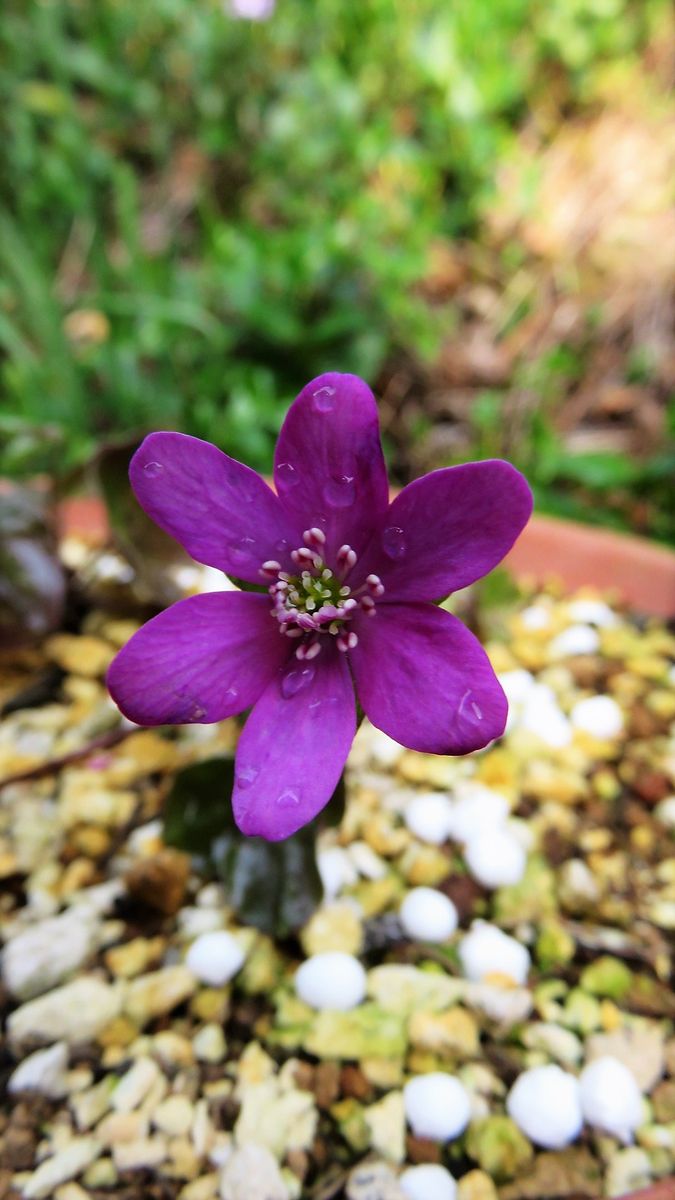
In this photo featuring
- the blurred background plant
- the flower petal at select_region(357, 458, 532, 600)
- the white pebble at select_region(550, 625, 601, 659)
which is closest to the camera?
the flower petal at select_region(357, 458, 532, 600)

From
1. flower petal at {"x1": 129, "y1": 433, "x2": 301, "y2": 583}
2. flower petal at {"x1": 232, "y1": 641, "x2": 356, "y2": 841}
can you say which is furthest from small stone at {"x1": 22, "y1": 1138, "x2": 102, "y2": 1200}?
flower petal at {"x1": 129, "y1": 433, "x2": 301, "y2": 583}

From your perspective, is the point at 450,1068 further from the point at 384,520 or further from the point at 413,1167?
the point at 384,520

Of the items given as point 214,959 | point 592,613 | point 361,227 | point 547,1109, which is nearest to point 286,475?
point 214,959

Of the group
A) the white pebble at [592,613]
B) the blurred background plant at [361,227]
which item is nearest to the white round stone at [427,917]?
the white pebble at [592,613]

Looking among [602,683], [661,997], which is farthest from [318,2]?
[661,997]

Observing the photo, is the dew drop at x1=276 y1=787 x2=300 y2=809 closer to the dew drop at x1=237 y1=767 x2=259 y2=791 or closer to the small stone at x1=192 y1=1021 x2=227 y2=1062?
the dew drop at x1=237 y1=767 x2=259 y2=791

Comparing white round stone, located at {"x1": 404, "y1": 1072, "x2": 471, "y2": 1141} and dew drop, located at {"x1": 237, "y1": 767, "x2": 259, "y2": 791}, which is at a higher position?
dew drop, located at {"x1": 237, "y1": 767, "x2": 259, "y2": 791}

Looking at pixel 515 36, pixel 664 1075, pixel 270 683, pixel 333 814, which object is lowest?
pixel 664 1075
